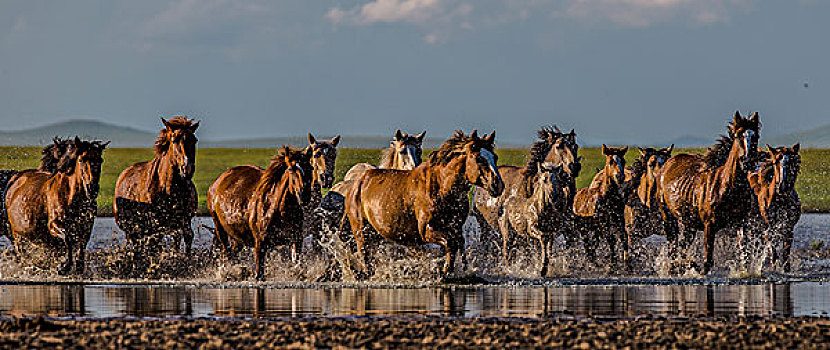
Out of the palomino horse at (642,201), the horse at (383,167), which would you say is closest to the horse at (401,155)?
the horse at (383,167)

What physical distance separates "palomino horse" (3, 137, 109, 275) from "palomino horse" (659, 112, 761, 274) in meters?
9.47

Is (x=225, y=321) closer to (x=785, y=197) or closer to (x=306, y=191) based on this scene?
(x=306, y=191)

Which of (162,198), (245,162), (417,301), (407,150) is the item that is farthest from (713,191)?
(245,162)

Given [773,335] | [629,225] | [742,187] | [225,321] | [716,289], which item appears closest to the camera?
[773,335]

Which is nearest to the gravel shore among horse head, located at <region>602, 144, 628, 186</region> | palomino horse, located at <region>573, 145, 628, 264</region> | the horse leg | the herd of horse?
the herd of horse

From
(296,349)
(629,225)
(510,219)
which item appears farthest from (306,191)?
(296,349)

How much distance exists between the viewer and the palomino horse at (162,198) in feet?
68.8

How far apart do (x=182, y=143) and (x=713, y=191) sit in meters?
8.52

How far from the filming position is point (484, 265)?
2441 cm

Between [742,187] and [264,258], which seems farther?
[742,187]

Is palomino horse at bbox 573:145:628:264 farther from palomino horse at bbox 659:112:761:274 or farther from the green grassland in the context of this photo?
the green grassland

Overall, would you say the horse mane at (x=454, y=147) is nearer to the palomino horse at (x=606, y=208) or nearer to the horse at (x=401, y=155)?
the horse at (x=401, y=155)

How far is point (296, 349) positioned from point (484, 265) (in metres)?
12.9

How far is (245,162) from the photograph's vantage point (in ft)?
→ 211
